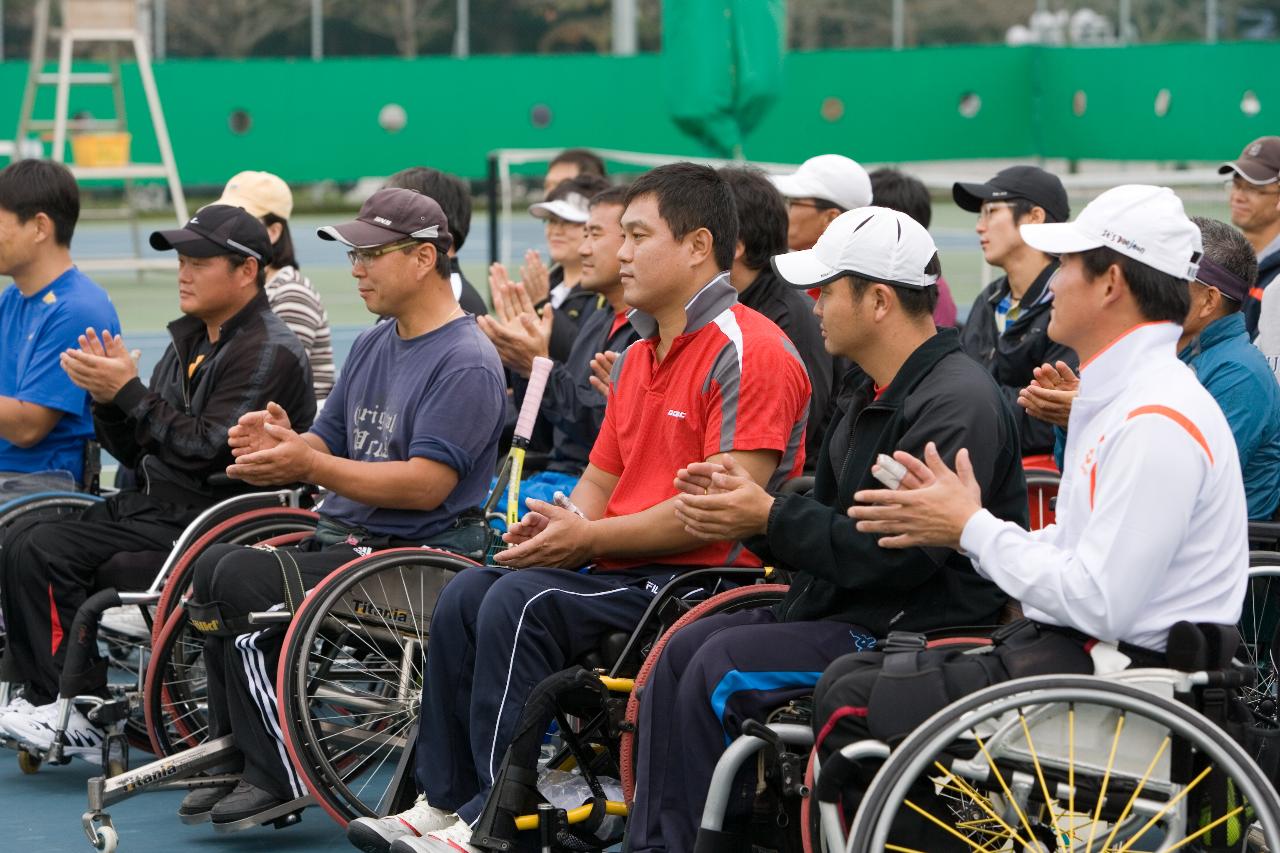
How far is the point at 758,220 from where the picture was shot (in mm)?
5055

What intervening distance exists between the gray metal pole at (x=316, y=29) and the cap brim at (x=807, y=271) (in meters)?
19.7

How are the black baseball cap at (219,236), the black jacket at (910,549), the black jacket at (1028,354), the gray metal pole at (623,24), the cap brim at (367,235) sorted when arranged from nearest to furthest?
the black jacket at (910,549), the cap brim at (367,235), the black baseball cap at (219,236), the black jacket at (1028,354), the gray metal pole at (623,24)

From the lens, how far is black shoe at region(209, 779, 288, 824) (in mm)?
4305

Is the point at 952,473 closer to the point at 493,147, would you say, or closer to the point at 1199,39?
the point at 493,147

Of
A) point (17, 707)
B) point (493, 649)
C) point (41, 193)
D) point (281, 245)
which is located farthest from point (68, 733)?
point (281, 245)

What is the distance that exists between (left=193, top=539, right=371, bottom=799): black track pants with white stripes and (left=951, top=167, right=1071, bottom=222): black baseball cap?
2.32 m

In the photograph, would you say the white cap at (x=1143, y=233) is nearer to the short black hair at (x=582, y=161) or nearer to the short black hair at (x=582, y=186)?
the short black hair at (x=582, y=186)

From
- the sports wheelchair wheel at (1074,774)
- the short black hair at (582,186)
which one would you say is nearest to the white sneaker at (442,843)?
the sports wheelchair wheel at (1074,774)

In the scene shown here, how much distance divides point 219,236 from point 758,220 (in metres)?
1.45

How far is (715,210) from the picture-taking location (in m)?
4.23

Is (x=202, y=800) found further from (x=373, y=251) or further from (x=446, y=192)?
(x=446, y=192)

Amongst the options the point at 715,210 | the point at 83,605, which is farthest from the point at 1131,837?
the point at 83,605

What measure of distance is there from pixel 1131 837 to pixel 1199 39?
72.0 ft

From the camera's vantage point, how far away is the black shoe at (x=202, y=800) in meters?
4.41
